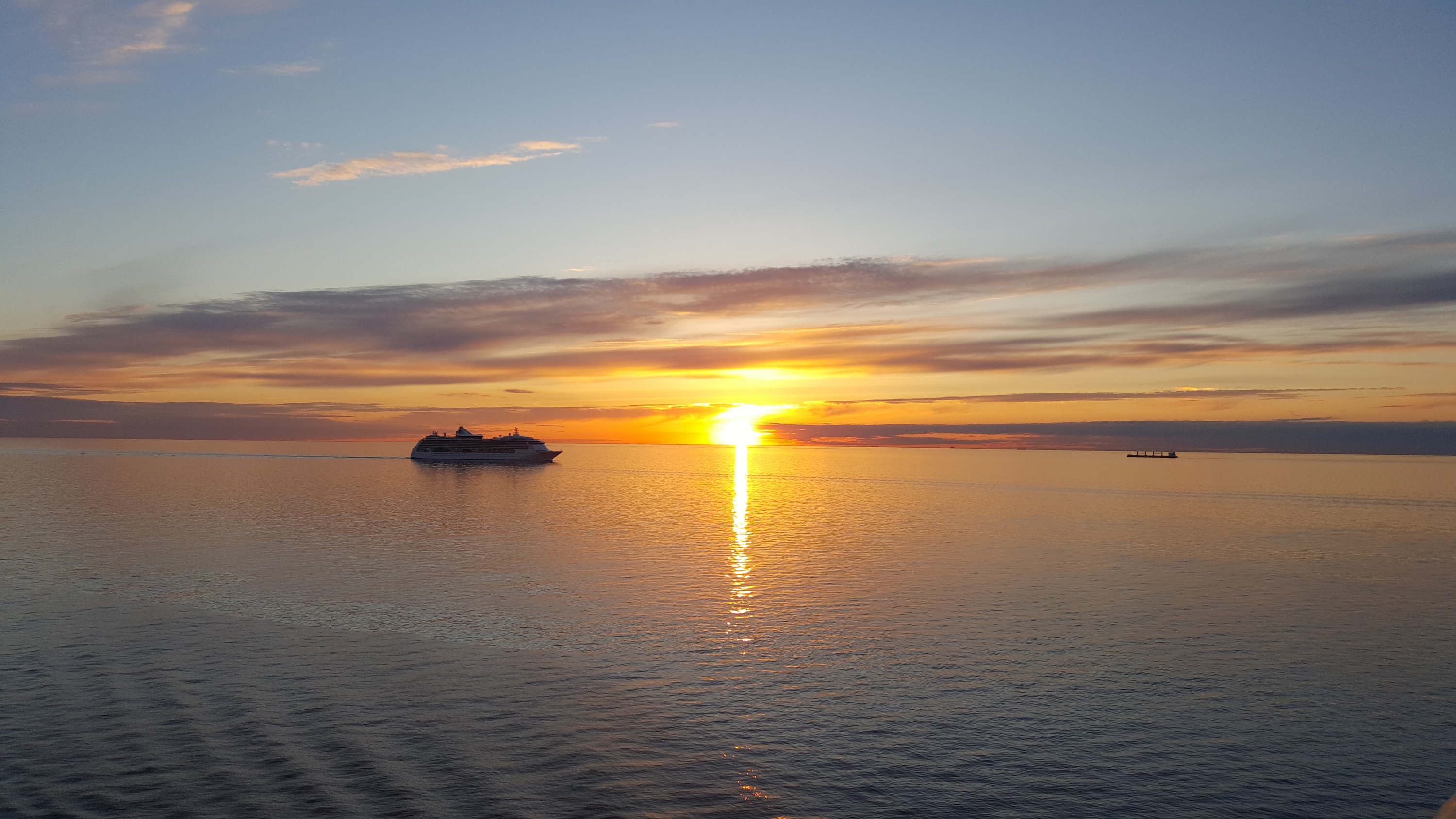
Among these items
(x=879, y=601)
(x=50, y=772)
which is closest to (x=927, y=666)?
(x=879, y=601)

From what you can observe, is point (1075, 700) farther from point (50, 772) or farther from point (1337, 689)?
point (50, 772)

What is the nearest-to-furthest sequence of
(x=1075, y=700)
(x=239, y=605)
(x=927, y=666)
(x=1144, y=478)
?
1. (x=1075, y=700)
2. (x=927, y=666)
3. (x=239, y=605)
4. (x=1144, y=478)

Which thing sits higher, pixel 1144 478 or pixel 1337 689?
pixel 1337 689

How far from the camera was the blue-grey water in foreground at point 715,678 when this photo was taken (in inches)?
716

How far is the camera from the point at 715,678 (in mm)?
26875

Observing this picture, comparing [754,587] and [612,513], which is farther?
[612,513]

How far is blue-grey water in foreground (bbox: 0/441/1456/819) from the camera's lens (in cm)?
1819

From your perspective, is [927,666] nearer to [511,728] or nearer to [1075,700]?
[1075,700]

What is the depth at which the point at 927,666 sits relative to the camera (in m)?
28.3

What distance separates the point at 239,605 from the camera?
36250 mm

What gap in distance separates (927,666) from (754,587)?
56.2ft

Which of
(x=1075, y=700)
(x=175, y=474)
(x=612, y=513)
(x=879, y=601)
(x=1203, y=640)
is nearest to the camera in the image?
(x=1075, y=700)

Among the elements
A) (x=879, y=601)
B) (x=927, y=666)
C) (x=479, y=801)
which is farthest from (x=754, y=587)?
(x=479, y=801)

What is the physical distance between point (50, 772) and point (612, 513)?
7487cm
